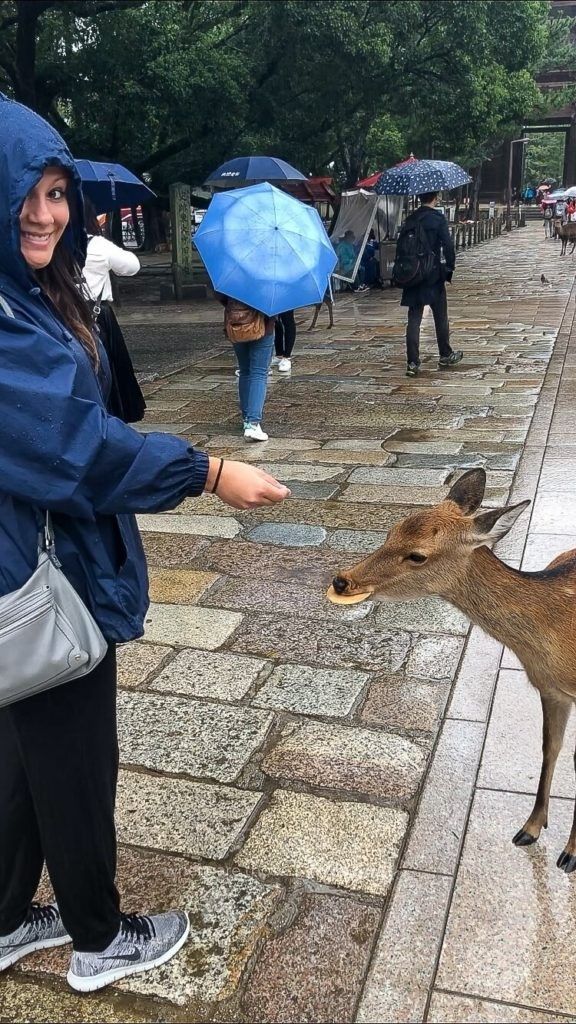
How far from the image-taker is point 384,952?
2086 millimetres

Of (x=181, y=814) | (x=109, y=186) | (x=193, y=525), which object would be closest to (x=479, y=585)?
(x=181, y=814)

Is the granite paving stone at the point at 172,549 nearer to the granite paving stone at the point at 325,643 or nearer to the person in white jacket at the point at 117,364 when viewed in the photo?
the granite paving stone at the point at 325,643

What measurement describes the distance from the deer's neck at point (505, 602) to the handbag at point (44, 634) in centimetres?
112

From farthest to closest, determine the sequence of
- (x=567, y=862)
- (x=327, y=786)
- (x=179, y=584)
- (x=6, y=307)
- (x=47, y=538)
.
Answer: (x=179, y=584) → (x=327, y=786) → (x=567, y=862) → (x=47, y=538) → (x=6, y=307)

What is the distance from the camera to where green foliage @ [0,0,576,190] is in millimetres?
14461

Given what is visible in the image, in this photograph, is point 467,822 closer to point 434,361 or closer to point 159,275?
point 434,361

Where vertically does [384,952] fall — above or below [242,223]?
below

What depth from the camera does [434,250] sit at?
870cm

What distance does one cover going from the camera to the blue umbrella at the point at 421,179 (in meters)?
10.0

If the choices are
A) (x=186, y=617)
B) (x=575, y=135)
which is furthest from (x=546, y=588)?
(x=575, y=135)

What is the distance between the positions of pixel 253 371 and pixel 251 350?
18 cm

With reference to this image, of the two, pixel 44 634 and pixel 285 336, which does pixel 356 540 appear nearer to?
pixel 44 634

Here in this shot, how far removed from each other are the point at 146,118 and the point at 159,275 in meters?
5.48

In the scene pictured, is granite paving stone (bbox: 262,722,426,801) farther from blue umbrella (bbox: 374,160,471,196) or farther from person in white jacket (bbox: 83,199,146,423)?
blue umbrella (bbox: 374,160,471,196)
